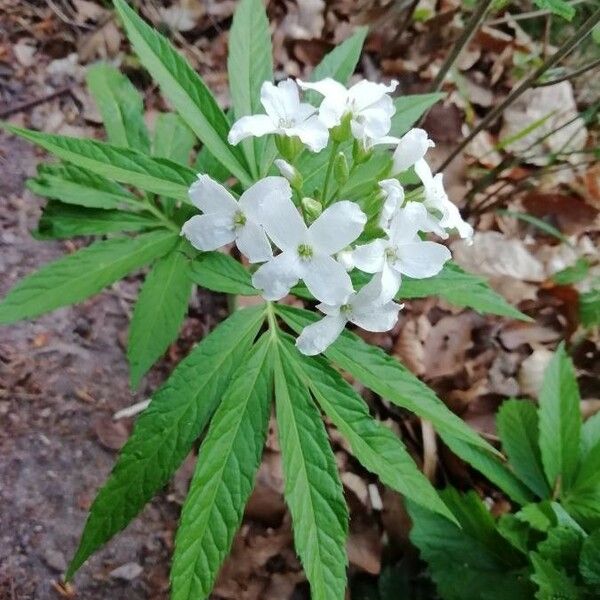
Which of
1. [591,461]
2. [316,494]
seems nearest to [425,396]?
[316,494]

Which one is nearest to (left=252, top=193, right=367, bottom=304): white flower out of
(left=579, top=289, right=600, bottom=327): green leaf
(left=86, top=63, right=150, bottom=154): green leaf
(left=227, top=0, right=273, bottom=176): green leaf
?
(left=227, top=0, right=273, bottom=176): green leaf

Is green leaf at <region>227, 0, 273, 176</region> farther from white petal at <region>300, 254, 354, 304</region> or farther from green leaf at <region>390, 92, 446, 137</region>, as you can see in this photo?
white petal at <region>300, 254, 354, 304</region>

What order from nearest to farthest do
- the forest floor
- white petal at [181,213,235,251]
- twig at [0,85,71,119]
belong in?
white petal at [181,213,235,251], the forest floor, twig at [0,85,71,119]

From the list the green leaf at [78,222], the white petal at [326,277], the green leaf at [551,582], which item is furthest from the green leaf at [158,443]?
the green leaf at [551,582]

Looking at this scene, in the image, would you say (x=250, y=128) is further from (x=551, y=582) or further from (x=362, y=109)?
(x=551, y=582)

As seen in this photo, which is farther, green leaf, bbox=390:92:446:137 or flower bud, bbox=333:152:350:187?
green leaf, bbox=390:92:446:137

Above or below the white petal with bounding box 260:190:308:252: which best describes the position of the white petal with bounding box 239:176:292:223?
above

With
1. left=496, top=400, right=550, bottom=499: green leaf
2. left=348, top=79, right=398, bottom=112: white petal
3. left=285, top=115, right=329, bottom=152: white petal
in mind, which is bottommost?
left=496, top=400, right=550, bottom=499: green leaf

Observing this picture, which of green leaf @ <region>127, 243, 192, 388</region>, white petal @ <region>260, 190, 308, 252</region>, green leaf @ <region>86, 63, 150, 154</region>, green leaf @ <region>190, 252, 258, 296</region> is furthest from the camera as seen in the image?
green leaf @ <region>86, 63, 150, 154</region>
